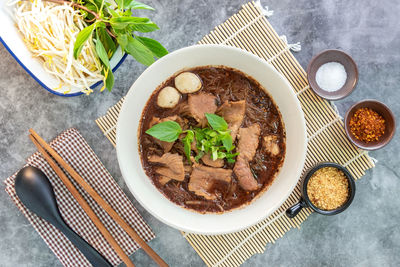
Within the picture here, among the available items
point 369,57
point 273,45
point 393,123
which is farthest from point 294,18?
point 393,123

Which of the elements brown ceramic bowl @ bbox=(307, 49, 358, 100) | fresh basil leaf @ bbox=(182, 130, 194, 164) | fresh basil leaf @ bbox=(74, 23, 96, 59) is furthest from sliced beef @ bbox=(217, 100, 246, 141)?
fresh basil leaf @ bbox=(74, 23, 96, 59)

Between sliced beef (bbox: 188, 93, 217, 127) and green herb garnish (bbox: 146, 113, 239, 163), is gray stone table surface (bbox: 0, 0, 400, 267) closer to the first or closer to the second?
sliced beef (bbox: 188, 93, 217, 127)

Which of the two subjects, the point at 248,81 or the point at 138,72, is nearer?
the point at 248,81

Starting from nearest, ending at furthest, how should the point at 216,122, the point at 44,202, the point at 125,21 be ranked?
the point at 125,21
the point at 216,122
the point at 44,202

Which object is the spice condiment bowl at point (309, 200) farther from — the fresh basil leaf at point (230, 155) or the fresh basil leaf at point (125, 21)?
the fresh basil leaf at point (125, 21)

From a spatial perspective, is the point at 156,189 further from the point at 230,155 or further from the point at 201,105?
the point at 201,105

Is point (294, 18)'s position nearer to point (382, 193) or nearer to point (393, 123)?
point (393, 123)

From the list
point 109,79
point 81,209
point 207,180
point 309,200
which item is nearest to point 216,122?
point 207,180
